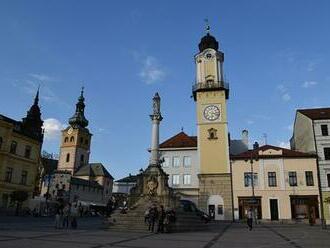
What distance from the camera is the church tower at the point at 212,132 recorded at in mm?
47469

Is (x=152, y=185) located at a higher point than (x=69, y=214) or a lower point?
higher

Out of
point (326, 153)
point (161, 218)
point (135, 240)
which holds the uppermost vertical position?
point (326, 153)

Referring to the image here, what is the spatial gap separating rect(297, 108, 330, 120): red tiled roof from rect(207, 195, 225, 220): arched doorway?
1694 centimetres

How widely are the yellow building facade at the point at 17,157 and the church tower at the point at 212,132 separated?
82.5 feet

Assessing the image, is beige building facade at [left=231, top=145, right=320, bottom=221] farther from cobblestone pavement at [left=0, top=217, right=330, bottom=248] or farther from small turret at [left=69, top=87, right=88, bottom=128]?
small turret at [left=69, top=87, right=88, bottom=128]

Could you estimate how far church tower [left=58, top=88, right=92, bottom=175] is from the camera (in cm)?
10194

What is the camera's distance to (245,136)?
6219 cm

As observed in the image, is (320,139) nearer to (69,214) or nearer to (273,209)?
(273,209)

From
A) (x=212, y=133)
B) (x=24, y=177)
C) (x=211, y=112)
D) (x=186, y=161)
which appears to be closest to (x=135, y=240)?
(x=212, y=133)

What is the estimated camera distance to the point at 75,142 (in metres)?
101

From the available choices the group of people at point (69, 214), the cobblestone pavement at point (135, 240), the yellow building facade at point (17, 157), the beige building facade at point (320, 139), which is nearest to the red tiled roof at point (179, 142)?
the beige building facade at point (320, 139)

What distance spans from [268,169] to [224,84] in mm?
14290

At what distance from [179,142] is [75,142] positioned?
51.1 m

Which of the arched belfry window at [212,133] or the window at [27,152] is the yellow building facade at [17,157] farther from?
the arched belfry window at [212,133]
